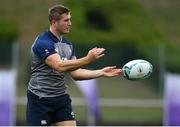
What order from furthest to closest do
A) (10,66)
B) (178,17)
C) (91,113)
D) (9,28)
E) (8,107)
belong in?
(178,17)
(9,28)
(10,66)
(91,113)
(8,107)

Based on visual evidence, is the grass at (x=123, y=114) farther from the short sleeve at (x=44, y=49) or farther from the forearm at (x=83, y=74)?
the short sleeve at (x=44, y=49)

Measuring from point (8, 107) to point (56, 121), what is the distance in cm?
669

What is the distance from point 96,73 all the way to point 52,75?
47cm

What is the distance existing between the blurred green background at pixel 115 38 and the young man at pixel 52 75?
805 centimetres

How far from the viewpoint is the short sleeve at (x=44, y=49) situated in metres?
8.03

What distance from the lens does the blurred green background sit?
57.9 ft

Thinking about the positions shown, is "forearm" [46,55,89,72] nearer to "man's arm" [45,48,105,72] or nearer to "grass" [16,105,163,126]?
"man's arm" [45,48,105,72]

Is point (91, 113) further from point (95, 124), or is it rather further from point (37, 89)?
point (37, 89)

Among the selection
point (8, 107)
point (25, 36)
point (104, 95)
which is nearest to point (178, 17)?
point (25, 36)

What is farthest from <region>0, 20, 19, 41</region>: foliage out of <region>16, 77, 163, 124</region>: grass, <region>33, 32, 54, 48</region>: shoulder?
<region>33, 32, 54, 48</region>: shoulder

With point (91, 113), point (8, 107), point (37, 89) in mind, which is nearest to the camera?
point (37, 89)

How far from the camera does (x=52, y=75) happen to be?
325 inches

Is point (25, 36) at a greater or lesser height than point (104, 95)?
greater

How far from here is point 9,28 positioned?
73.3 feet
